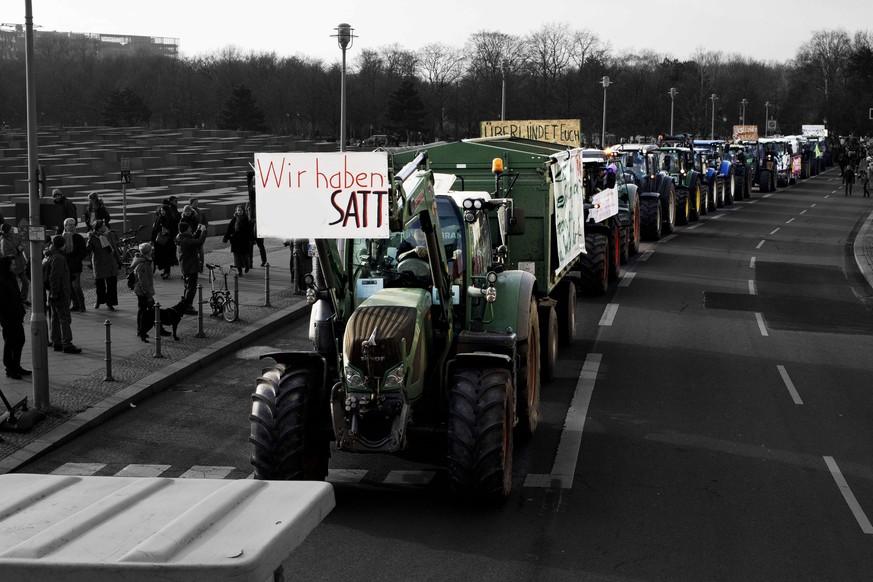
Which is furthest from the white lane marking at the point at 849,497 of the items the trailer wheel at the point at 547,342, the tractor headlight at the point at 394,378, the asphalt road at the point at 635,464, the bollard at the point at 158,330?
the bollard at the point at 158,330

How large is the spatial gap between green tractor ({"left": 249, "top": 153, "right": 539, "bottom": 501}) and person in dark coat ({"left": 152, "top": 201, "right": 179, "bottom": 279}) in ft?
43.7

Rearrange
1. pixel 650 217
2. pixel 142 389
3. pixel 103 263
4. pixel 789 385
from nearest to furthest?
pixel 142 389 < pixel 789 385 < pixel 103 263 < pixel 650 217

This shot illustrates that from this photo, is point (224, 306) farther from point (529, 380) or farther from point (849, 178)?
point (849, 178)

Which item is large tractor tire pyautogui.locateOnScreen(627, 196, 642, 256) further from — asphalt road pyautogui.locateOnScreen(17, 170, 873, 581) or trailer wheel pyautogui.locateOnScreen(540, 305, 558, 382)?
trailer wheel pyautogui.locateOnScreen(540, 305, 558, 382)

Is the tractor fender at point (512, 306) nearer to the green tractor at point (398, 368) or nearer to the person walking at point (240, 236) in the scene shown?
the green tractor at point (398, 368)

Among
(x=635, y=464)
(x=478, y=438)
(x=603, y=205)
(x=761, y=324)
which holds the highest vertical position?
(x=603, y=205)

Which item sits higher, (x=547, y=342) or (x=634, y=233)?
(x=634, y=233)

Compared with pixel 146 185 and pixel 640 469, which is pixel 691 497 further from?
pixel 146 185

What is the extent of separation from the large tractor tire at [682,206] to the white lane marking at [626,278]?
1251 cm

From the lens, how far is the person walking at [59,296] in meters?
16.5

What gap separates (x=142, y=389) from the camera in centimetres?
1465

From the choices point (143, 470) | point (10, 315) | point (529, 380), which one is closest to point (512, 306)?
point (529, 380)

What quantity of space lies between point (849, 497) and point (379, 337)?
4660 mm

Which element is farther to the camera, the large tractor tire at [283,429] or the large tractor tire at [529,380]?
the large tractor tire at [529,380]
